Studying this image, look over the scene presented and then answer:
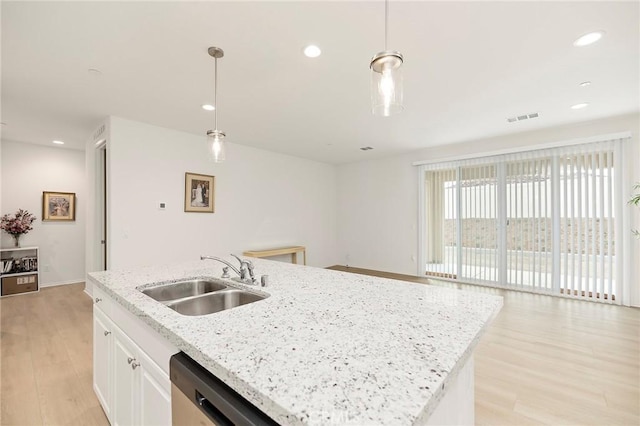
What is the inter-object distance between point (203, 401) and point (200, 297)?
85 centimetres

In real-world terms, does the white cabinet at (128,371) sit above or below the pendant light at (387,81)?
below

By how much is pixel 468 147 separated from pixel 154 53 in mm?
4864

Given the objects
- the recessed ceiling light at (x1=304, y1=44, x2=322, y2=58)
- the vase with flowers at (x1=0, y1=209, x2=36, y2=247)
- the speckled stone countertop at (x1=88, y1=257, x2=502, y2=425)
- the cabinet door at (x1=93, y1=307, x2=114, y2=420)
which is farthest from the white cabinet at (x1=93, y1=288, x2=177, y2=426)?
the vase with flowers at (x1=0, y1=209, x2=36, y2=247)

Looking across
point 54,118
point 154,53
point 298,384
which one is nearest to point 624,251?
point 298,384

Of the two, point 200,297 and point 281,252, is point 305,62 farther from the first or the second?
point 281,252

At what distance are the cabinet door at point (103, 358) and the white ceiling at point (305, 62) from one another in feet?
6.39

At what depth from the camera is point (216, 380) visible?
0.83 meters

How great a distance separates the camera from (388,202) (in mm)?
6129

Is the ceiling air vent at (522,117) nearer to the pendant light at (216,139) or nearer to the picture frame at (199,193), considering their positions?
the pendant light at (216,139)

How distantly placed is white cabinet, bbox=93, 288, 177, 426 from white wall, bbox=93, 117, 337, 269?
2.17 meters

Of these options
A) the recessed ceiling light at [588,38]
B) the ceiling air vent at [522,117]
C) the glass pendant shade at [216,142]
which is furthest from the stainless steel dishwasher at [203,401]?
the ceiling air vent at [522,117]

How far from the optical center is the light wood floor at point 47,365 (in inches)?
72.1

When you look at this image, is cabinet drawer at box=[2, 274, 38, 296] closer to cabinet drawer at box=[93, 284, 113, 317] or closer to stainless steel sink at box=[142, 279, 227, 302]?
cabinet drawer at box=[93, 284, 113, 317]

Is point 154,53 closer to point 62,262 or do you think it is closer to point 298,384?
point 298,384
